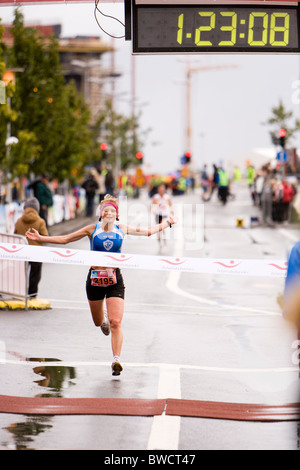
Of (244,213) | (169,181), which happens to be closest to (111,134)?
(169,181)

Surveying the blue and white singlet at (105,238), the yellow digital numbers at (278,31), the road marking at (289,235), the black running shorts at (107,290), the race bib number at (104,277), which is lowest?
the road marking at (289,235)

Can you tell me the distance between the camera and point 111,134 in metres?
80.3

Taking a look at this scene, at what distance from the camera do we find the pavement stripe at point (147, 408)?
8.46 meters

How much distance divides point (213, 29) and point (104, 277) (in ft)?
9.62

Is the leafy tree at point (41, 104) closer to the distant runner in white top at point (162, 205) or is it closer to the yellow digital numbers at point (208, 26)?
the distant runner in white top at point (162, 205)

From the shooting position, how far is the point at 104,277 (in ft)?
33.8

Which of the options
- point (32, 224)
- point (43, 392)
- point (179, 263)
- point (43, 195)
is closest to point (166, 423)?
point (43, 392)

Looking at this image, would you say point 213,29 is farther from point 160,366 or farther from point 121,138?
point 121,138

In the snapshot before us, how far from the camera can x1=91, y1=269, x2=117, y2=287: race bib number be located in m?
10.3

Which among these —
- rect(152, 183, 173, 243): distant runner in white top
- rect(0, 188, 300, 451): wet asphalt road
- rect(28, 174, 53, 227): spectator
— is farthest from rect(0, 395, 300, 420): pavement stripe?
rect(28, 174, 53, 227): spectator

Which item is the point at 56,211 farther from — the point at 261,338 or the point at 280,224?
the point at 261,338

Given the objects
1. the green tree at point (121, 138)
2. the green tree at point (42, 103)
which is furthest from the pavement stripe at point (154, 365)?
the green tree at point (121, 138)

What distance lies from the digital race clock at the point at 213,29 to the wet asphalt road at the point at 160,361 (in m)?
3.41
